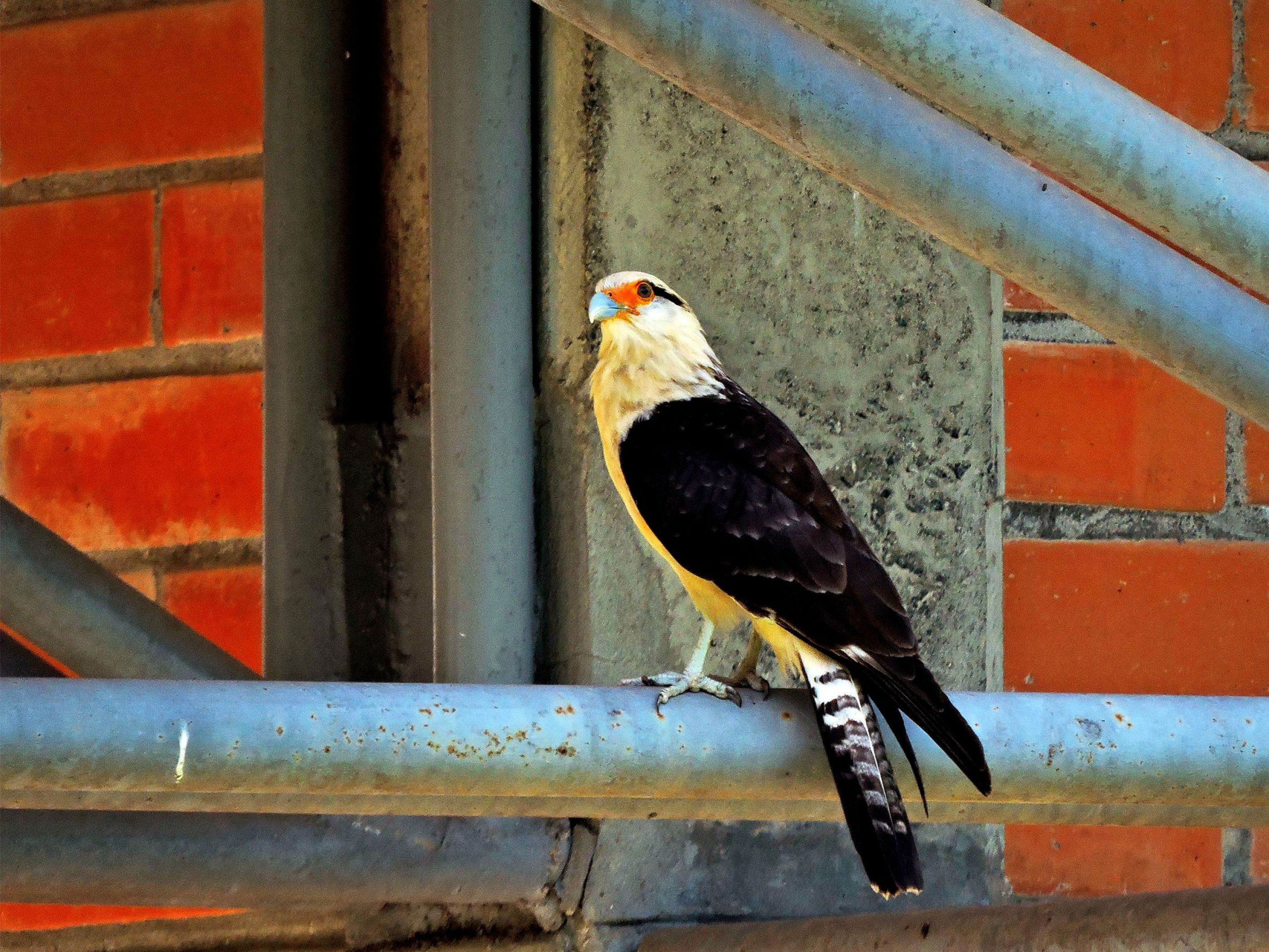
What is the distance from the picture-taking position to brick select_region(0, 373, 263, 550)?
2768 millimetres

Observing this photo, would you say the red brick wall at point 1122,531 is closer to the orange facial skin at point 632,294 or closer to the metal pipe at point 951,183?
the orange facial skin at point 632,294

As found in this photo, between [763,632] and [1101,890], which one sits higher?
[763,632]

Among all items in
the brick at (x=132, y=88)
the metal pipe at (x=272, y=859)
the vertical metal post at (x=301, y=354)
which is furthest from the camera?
the brick at (x=132, y=88)

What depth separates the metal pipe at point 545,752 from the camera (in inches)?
51.4

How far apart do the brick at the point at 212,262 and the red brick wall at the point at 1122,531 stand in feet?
3.41

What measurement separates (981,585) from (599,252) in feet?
2.07

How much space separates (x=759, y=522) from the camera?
2.09 m

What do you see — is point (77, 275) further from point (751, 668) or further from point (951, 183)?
point (951, 183)

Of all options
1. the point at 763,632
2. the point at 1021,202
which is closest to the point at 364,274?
the point at 763,632

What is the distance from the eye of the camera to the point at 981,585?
250cm

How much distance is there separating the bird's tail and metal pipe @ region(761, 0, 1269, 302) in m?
0.53

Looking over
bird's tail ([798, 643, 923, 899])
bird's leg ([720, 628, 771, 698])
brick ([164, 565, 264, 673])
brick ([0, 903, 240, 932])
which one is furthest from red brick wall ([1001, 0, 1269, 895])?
brick ([0, 903, 240, 932])

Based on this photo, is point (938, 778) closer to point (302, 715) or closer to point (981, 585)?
point (302, 715)

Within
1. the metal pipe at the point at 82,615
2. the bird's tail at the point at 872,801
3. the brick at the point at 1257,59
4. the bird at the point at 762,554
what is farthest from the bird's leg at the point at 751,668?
the brick at the point at 1257,59
